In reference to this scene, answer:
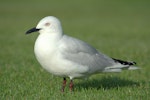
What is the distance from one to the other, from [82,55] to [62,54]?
1.91ft

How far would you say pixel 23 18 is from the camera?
27.6 metres

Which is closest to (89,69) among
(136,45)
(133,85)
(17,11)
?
(133,85)

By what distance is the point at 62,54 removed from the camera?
724 cm

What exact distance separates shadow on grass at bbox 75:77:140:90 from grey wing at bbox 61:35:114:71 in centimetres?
64

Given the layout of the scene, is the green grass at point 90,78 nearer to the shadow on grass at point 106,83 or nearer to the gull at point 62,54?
the shadow on grass at point 106,83

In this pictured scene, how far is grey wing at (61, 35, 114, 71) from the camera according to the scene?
739 cm

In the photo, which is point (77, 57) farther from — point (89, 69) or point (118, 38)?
point (118, 38)

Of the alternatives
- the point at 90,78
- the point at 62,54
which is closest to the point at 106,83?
the point at 90,78

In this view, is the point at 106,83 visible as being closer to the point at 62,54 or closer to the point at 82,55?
the point at 82,55

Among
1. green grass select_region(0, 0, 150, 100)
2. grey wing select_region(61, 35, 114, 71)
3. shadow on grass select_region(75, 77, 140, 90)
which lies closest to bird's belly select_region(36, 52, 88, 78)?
grey wing select_region(61, 35, 114, 71)

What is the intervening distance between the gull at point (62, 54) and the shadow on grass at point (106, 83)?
0.65 metres

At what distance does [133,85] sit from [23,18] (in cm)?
2001

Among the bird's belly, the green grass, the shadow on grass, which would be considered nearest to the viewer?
the bird's belly

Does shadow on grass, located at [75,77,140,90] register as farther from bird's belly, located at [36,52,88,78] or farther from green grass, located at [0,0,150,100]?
bird's belly, located at [36,52,88,78]
